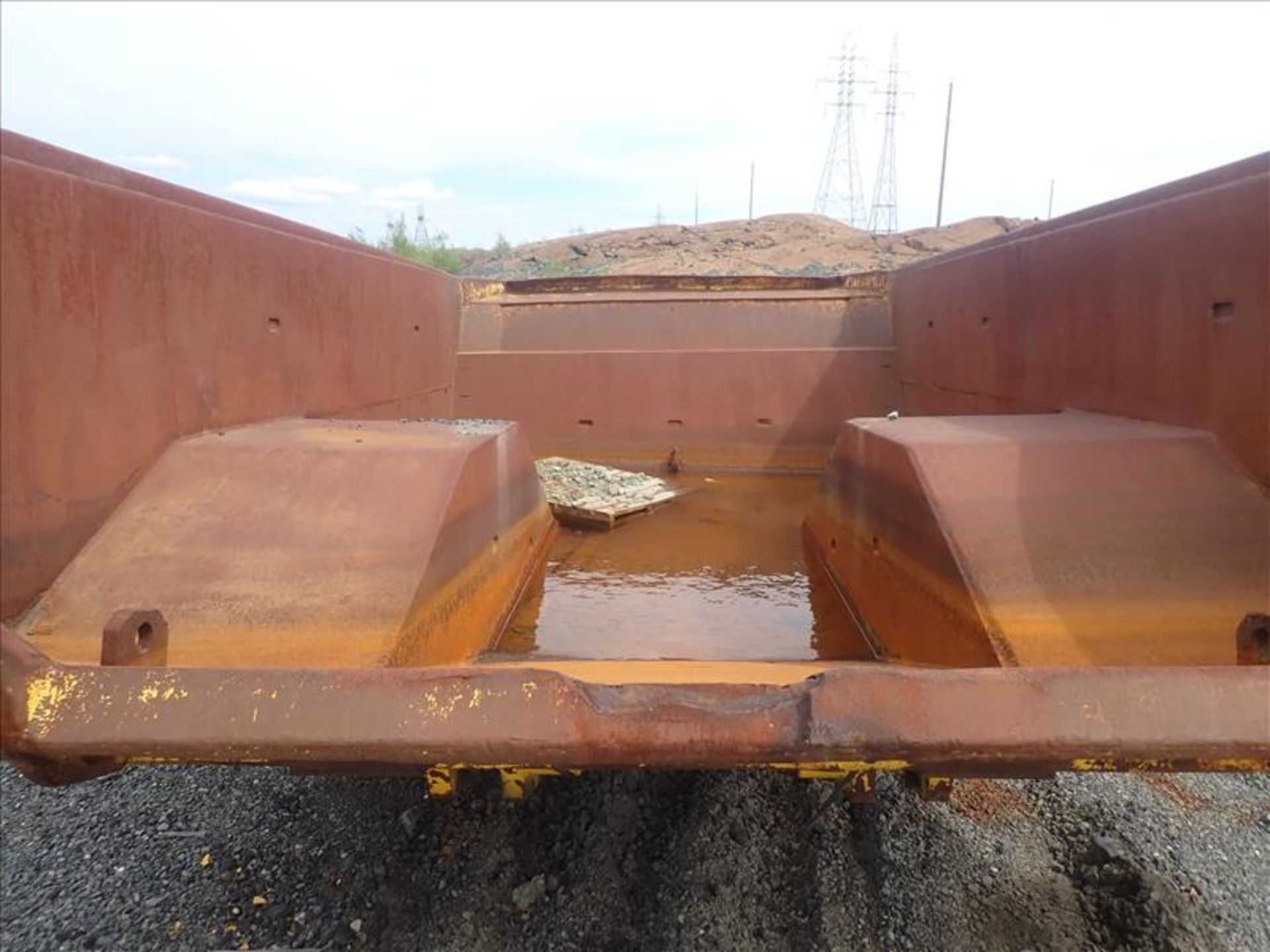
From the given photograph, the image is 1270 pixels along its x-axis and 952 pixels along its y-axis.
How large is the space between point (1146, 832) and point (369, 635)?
1.92 meters

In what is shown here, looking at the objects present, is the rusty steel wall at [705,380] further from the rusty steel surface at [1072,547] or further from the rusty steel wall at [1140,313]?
the rusty steel surface at [1072,547]

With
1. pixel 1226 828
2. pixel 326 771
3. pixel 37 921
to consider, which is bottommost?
pixel 37 921

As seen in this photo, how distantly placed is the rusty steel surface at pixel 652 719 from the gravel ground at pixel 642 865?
74 cm

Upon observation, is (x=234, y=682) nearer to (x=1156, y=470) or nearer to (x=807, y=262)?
(x=1156, y=470)

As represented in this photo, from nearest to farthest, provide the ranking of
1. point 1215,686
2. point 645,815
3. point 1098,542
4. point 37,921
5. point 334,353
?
1. point 1215,686
2. point 1098,542
3. point 37,921
4. point 645,815
5. point 334,353

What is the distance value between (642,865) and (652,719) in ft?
2.89

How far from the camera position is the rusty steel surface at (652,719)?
1062 millimetres

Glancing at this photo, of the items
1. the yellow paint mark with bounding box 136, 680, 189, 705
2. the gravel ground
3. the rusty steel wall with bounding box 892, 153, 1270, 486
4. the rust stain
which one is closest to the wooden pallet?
the gravel ground

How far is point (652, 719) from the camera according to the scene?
1.09 m

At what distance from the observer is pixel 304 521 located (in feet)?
5.47

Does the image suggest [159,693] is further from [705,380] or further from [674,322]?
[674,322]

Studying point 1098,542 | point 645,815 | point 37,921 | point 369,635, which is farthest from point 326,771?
point 1098,542

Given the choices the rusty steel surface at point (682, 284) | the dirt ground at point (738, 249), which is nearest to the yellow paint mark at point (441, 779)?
the rusty steel surface at point (682, 284)

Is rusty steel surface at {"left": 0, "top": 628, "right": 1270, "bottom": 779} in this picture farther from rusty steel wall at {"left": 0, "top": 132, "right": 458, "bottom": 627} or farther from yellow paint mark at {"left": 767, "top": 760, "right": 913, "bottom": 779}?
rusty steel wall at {"left": 0, "top": 132, "right": 458, "bottom": 627}
